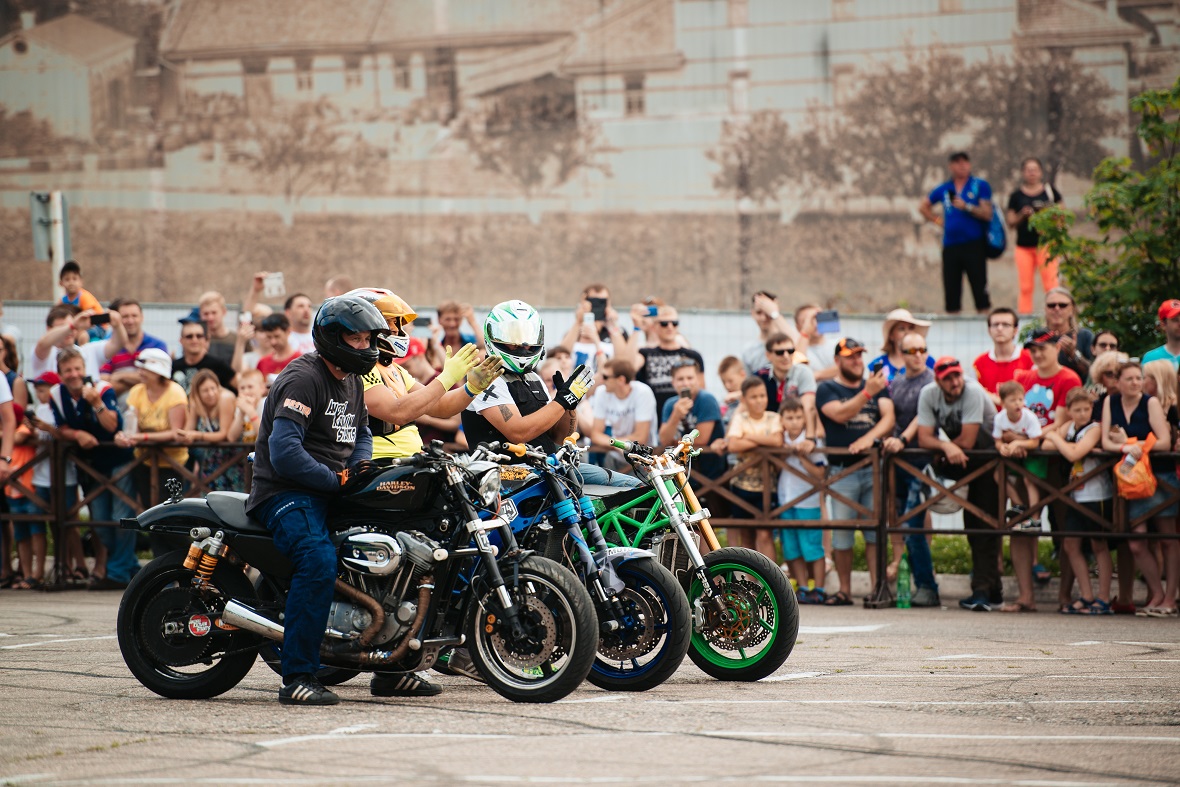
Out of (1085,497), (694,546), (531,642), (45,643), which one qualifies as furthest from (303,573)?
(1085,497)

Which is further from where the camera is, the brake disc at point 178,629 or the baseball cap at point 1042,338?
the baseball cap at point 1042,338

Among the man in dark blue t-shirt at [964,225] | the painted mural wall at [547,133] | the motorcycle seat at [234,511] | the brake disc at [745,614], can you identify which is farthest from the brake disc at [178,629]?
the painted mural wall at [547,133]

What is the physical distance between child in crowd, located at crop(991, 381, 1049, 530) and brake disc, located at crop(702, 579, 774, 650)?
17.6 feet

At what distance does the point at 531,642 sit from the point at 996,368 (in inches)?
320

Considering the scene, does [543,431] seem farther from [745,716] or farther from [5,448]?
[5,448]

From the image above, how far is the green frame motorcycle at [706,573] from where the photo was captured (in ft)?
28.0

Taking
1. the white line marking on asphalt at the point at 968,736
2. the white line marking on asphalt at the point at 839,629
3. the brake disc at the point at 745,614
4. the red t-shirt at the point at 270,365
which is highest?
the red t-shirt at the point at 270,365

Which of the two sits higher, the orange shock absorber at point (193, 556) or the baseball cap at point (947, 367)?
the baseball cap at point (947, 367)

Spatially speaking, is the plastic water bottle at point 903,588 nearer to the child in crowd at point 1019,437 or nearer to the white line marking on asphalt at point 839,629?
the child in crowd at point 1019,437

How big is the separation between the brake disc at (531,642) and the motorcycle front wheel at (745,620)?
1268 millimetres

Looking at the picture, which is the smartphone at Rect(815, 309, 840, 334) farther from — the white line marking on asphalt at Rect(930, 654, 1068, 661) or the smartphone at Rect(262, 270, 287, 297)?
the white line marking on asphalt at Rect(930, 654, 1068, 661)

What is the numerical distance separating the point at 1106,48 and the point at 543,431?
2906 centimetres

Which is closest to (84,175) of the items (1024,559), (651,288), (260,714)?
(651,288)

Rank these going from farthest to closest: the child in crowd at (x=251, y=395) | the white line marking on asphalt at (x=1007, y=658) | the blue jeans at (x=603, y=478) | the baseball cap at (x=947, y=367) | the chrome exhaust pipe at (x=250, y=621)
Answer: the child in crowd at (x=251, y=395), the baseball cap at (x=947, y=367), the white line marking on asphalt at (x=1007, y=658), the blue jeans at (x=603, y=478), the chrome exhaust pipe at (x=250, y=621)
